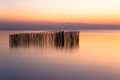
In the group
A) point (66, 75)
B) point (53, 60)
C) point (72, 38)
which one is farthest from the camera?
point (72, 38)

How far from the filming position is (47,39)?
27.8 m

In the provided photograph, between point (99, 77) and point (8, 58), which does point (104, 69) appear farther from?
point (8, 58)

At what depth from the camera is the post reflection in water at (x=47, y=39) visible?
24.2 m

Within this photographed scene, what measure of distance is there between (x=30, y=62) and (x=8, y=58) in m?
2.19

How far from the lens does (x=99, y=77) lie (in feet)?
37.4

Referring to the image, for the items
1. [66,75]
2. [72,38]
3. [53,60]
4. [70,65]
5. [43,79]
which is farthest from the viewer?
[72,38]

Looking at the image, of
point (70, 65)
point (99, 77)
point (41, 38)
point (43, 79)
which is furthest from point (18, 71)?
point (41, 38)

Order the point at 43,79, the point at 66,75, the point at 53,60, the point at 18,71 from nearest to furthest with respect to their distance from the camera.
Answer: the point at 43,79, the point at 66,75, the point at 18,71, the point at 53,60

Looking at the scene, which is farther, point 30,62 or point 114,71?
point 30,62

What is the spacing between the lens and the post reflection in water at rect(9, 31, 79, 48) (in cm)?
2419

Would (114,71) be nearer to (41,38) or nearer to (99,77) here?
(99,77)

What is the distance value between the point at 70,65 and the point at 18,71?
328 cm

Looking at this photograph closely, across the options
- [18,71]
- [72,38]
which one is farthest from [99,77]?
[72,38]

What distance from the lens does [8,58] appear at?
16.2 meters
